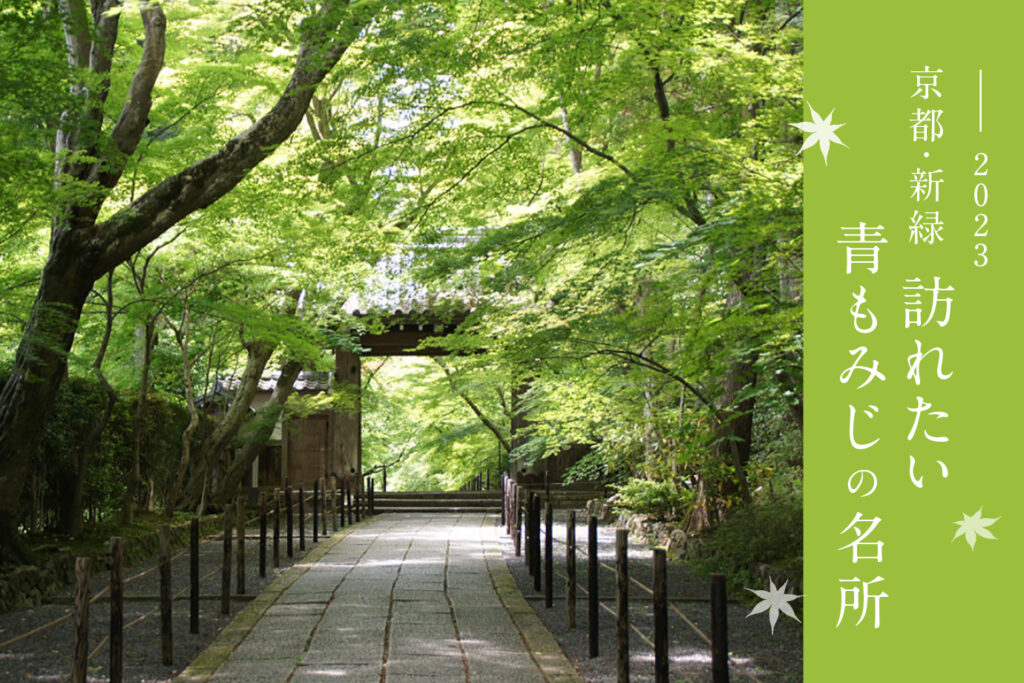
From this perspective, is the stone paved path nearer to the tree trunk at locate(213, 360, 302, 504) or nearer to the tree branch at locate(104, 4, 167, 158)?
the tree branch at locate(104, 4, 167, 158)

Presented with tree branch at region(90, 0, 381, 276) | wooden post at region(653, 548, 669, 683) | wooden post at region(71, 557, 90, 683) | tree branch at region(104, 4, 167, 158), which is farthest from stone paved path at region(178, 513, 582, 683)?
tree branch at region(104, 4, 167, 158)

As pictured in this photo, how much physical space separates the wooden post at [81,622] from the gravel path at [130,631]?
38.0 inches

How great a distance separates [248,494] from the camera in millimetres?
17859

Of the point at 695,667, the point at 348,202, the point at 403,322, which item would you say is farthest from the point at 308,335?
the point at 695,667

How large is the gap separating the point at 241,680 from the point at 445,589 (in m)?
3.17

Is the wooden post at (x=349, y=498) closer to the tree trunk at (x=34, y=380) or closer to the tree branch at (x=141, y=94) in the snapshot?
the tree trunk at (x=34, y=380)

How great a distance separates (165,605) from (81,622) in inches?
50.4

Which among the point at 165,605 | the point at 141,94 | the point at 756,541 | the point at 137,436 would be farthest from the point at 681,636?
the point at 137,436

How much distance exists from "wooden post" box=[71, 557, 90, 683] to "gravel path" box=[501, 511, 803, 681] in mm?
2561

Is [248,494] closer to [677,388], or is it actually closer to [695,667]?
[677,388]

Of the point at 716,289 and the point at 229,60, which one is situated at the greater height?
the point at 229,60

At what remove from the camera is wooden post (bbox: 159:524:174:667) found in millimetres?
5402

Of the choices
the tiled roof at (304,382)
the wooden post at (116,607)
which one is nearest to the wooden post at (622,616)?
the wooden post at (116,607)

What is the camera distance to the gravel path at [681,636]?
518 cm
